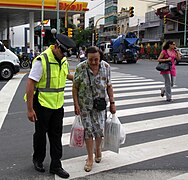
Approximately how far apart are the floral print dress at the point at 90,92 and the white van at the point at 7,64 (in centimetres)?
1170

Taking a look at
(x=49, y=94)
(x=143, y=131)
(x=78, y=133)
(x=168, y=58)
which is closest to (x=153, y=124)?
(x=143, y=131)

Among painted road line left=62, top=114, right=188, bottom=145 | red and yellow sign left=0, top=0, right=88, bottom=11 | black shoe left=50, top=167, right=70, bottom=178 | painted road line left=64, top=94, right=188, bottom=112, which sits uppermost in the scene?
red and yellow sign left=0, top=0, right=88, bottom=11

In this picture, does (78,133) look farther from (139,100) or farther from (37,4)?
(37,4)

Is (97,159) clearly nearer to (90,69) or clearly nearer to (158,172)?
(158,172)

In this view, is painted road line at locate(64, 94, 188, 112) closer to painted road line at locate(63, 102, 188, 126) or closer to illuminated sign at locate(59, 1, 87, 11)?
painted road line at locate(63, 102, 188, 126)

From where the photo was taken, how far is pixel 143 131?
6.36 m

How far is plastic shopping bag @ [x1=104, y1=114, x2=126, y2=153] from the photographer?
4.46 meters

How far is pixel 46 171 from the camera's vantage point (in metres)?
4.36

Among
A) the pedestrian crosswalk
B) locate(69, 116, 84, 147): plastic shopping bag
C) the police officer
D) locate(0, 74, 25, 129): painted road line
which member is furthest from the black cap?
locate(0, 74, 25, 129): painted road line

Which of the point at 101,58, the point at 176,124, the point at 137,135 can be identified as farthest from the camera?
the point at 176,124

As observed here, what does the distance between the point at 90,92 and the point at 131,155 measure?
4.24 feet

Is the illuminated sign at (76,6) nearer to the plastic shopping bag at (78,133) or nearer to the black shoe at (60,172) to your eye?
the plastic shopping bag at (78,133)

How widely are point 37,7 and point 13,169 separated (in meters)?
24.5

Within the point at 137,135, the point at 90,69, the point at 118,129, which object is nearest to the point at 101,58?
the point at 90,69
